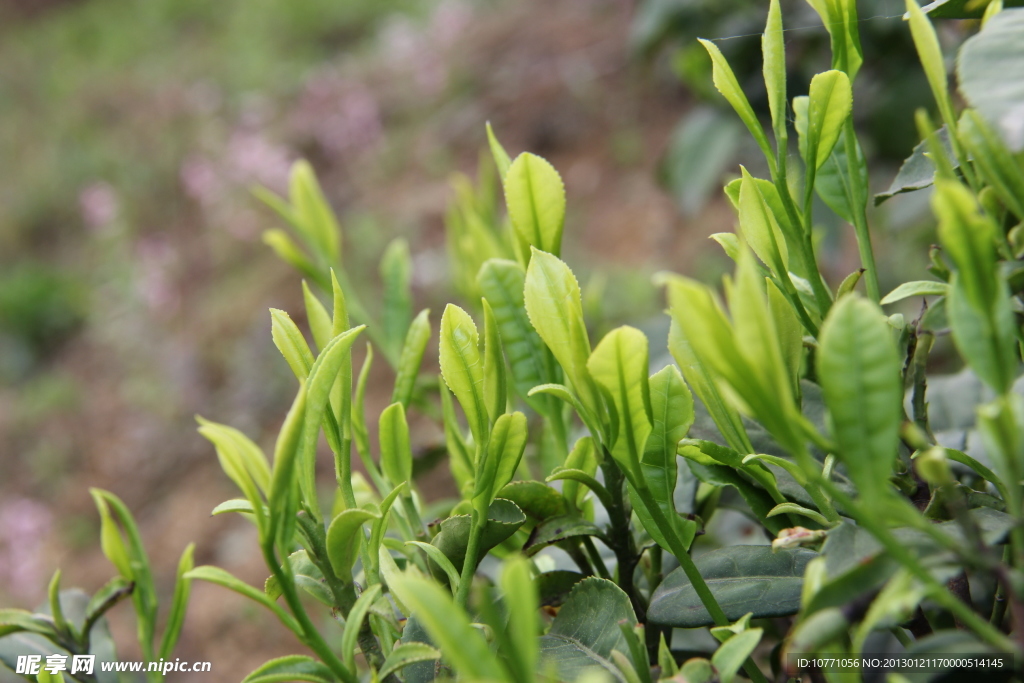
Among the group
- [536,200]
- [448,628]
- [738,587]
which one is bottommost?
[738,587]

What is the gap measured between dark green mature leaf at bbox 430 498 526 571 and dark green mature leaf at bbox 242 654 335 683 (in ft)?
Result: 0.29

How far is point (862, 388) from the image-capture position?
11.0 inches

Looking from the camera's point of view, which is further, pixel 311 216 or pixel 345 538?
pixel 311 216

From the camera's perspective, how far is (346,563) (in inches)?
15.7

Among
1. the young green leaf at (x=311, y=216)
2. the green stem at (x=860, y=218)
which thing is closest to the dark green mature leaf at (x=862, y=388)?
the green stem at (x=860, y=218)

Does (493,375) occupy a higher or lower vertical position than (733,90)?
lower

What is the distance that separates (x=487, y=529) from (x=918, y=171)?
0.35 meters

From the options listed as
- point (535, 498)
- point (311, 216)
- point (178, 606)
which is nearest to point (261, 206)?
point (311, 216)

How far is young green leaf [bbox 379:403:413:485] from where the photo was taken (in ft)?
1.46

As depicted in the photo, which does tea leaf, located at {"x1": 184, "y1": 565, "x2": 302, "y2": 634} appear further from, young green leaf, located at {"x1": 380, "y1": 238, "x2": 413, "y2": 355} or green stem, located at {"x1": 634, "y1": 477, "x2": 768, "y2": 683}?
young green leaf, located at {"x1": 380, "y1": 238, "x2": 413, "y2": 355}

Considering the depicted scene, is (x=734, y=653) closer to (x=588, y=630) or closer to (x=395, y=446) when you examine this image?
(x=588, y=630)

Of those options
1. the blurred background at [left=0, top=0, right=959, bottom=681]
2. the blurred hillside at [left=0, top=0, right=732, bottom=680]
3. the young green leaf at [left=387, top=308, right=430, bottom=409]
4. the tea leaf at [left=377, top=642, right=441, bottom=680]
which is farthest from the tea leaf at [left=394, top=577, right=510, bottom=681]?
the blurred hillside at [left=0, top=0, right=732, bottom=680]

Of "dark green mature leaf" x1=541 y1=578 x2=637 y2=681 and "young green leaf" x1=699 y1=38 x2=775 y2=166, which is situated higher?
"young green leaf" x1=699 y1=38 x2=775 y2=166

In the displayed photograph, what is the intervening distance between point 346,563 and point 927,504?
31 cm
